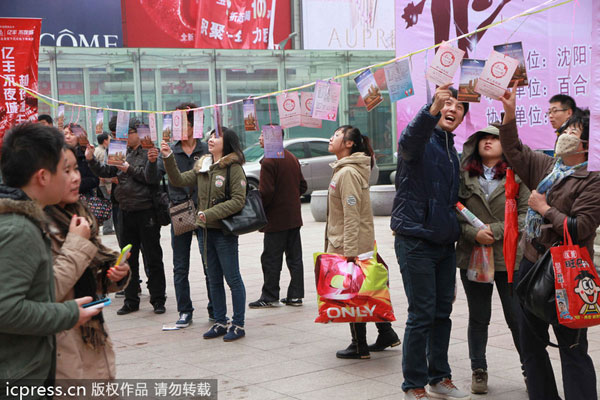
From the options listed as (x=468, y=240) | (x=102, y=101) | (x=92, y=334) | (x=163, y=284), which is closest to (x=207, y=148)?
(x=163, y=284)

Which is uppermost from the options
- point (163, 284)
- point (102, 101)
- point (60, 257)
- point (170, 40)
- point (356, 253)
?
point (170, 40)

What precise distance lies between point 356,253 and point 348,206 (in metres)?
0.38

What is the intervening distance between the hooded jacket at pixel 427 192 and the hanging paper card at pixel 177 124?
9.95 feet

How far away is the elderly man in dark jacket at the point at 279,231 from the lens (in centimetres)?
799

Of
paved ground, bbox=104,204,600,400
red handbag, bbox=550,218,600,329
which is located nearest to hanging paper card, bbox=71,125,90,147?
paved ground, bbox=104,204,600,400

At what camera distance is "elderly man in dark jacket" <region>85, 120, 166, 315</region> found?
7.71 m

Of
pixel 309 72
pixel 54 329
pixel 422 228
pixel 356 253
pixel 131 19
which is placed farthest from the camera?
pixel 131 19

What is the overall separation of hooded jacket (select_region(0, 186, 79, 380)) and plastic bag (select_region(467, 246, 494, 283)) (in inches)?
115

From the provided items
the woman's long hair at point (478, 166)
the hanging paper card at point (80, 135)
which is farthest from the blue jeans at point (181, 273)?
the woman's long hair at point (478, 166)

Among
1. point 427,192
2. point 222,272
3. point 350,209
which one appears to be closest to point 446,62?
point 427,192

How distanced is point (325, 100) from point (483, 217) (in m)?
1.69

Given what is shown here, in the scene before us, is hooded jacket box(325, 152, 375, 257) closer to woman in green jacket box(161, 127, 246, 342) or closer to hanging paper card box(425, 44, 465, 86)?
woman in green jacket box(161, 127, 246, 342)

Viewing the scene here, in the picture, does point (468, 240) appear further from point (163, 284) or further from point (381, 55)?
point (381, 55)

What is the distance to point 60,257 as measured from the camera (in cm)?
302
